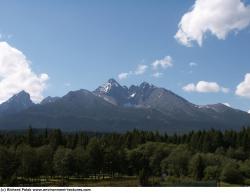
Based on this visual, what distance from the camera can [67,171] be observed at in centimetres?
12488

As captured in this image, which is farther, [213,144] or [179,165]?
[213,144]

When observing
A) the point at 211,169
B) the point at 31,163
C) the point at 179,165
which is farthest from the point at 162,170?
the point at 31,163

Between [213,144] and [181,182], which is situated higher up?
[213,144]

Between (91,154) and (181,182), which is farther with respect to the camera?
(91,154)

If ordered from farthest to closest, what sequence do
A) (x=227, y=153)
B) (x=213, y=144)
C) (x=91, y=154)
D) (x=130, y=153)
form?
1. (x=213, y=144)
2. (x=227, y=153)
3. (x=130, y=153)
4. (x=91, y=154)

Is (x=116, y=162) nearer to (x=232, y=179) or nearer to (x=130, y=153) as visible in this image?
(x=130, y=153)

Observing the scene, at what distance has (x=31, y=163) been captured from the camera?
12031cm

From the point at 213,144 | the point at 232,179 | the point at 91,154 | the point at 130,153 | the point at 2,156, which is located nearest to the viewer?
the point at 2,156

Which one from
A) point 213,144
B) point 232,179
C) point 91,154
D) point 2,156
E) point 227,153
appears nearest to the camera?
point 2,156

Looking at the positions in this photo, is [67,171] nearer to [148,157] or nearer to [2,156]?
[2,156]

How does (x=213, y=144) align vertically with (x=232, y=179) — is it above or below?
above

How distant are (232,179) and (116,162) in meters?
36.1

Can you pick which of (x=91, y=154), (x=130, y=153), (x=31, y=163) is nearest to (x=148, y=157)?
(x=130, y=153)

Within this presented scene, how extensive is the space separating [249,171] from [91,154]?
151 ft
